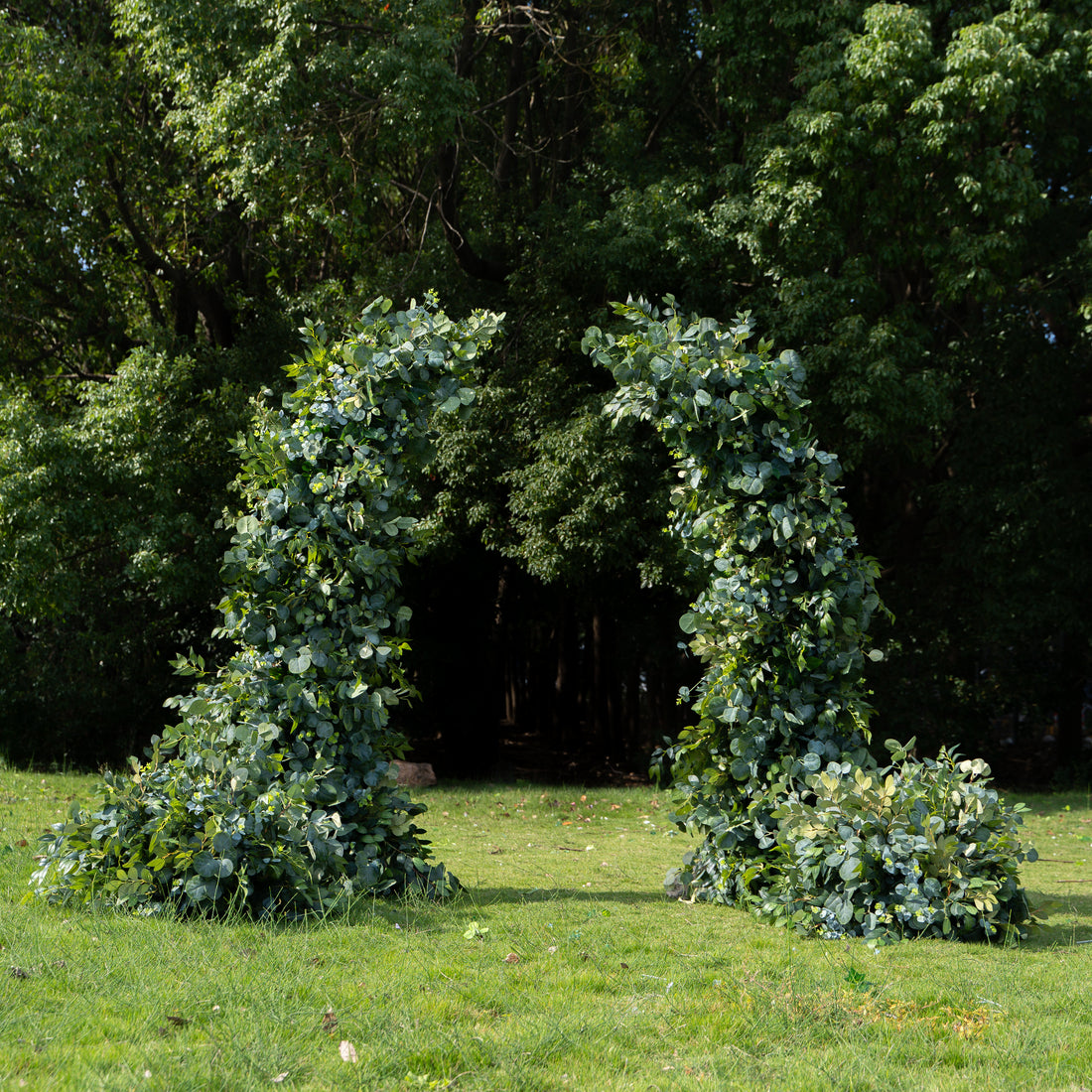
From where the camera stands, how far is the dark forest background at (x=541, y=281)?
10812mm

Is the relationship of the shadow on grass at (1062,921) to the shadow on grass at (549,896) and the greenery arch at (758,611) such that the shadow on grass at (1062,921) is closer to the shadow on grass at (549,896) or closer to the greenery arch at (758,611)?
the greenery arch at (758,611)

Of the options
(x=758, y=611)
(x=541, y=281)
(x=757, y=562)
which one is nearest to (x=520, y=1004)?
(x=758, y=611)

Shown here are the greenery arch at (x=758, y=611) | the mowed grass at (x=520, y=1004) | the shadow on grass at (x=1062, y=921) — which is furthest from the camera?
the greenery arch at (x=758, y=611)

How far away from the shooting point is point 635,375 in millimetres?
5766

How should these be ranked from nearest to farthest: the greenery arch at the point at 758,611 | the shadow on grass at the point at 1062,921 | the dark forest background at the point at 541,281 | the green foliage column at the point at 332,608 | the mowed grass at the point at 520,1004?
1. the mowed grass at the point at 520,1004
2. the shadow on grass at the point at 1062,921
3. the green foliage column at the point at 332,608
4. the greenery arch at the point at 758,611
5. the dark forest background at the point at 541,281

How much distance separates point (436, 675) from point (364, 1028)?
13.0 meters

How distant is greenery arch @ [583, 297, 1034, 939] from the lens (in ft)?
18.1

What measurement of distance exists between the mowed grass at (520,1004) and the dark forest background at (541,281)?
23.9 feet

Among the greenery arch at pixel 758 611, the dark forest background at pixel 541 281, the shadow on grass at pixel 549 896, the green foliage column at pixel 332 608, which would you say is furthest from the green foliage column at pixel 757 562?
the dark forest background at pixel 541 281

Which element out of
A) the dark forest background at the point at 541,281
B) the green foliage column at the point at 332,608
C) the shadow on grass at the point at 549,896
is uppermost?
the dark forest background at the point at 541,281

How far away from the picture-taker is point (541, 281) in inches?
501

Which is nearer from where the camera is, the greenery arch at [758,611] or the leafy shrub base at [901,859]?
the leafy shrub base at [901,859]

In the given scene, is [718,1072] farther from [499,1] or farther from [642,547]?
[499,1]

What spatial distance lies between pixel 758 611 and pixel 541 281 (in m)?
8.01
